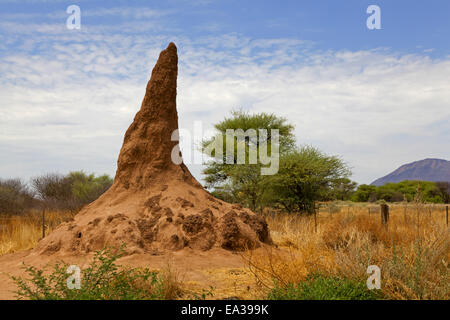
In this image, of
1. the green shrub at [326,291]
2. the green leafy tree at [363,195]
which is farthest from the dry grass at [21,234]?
the green leafy tree at [363,195]

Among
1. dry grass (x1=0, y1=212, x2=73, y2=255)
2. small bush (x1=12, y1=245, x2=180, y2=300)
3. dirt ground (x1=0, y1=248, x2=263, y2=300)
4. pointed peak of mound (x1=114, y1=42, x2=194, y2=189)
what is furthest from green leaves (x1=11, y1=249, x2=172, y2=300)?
dry grass (x1=0, y1=212, x2=73, y2=255)

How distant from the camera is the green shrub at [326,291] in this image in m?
4.47

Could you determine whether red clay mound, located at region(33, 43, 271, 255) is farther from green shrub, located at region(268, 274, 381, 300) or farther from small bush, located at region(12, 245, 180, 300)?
green shrub, located at region(268, 274, 381, 300)

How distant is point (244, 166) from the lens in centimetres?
1830

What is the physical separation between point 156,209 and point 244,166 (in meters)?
10.6

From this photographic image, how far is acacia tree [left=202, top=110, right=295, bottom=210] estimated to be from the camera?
705 inches

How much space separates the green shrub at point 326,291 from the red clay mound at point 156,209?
283 cm

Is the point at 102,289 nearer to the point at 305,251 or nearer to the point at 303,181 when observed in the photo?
the point at 305,251

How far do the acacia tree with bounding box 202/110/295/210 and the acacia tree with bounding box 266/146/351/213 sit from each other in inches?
31.7

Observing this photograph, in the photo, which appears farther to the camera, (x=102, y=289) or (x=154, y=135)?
(x=154, y=135)

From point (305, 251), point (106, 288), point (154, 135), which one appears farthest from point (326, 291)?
point (154, 135)
